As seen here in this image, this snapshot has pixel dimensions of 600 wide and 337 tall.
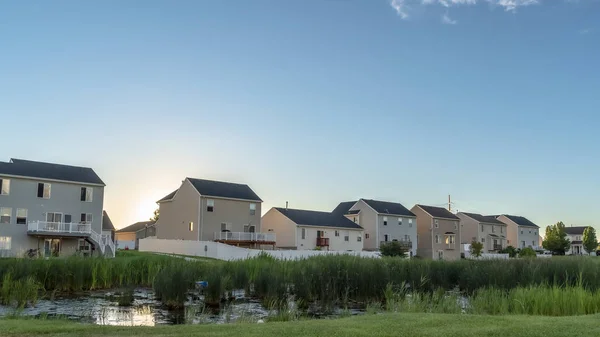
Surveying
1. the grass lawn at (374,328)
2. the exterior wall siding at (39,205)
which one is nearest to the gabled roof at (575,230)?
the exterior wall siding at (39,205)

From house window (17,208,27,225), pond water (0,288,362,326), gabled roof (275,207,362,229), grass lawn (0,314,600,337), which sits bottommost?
pond water (0,288,362,326)

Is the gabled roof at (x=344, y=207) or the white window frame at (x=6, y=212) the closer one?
the white window frame at (x=6, y=212)

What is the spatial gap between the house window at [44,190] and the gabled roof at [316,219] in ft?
77.3

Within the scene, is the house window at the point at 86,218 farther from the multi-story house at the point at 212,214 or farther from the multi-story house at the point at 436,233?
the multi-story house at the point at 436,233

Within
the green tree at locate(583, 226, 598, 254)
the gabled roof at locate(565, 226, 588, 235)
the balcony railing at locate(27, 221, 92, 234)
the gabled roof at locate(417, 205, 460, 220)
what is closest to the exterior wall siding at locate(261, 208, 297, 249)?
the balcony railing at locate(27, 221, 92, 234)

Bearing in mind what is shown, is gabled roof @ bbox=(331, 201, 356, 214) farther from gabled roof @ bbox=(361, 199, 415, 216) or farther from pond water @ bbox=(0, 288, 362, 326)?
pond water @ bbox=(0, 288, 362, 326)

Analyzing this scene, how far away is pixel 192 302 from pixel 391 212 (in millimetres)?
50538

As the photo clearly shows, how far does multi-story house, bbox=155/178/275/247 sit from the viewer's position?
48906mm

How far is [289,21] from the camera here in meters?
25.5

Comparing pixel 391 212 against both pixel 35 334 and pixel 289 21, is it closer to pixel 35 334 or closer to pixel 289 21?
pixel 289 21

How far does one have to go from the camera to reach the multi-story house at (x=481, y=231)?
80500 mm

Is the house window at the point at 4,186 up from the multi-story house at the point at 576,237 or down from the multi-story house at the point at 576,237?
up

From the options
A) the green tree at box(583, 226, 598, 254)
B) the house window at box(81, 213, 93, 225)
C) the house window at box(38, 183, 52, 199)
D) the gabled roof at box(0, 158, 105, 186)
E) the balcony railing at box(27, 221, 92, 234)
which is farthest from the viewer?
the green tree at box(583, 226, 598, 254)

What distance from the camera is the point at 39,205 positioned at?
1640 inches
